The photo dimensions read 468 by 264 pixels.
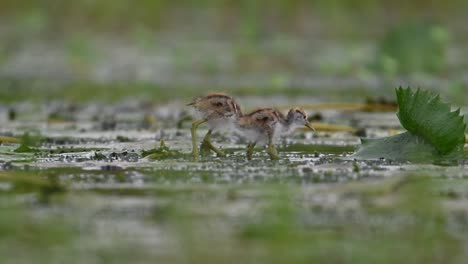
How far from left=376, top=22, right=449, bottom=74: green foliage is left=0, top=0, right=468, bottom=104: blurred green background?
0.02m

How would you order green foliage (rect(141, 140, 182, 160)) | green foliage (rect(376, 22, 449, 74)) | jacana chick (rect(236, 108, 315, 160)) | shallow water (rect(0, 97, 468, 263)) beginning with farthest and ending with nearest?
green foliage (rect(376, 22, 449, 74))
jacana chick (rect(236, 108, 315, 160))
green foliage (rect(141, 140, 182, 160))
shallow water (rect(0, 97, 468, 263))

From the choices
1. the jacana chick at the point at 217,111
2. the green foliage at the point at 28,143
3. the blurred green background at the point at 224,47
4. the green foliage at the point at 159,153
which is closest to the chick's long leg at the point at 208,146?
the jacana chick at the point at 217,111

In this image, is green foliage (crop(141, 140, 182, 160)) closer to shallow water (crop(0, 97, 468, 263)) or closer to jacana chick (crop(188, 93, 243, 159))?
shallow water (crop(0, 97, 468, 263))

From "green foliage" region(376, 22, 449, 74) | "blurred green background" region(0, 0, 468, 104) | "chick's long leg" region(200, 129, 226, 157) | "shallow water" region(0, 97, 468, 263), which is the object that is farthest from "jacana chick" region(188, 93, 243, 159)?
"green foliage" region(376, 22, 449, 74)

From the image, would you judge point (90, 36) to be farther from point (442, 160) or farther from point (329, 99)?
point (442, 160)

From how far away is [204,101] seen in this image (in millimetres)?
6949

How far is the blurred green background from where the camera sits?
1396cm

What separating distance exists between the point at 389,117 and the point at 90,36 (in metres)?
10.3

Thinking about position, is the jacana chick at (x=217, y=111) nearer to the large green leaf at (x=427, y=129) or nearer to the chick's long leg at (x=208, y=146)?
the chick's long leg at (x=208, y=146)

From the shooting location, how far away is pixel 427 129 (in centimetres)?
643

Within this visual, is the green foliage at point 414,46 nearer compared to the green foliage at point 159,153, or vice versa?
the green foliage at point 159,153

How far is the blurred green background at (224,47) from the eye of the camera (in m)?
14.0

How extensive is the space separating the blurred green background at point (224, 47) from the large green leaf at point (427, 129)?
22.0 feet

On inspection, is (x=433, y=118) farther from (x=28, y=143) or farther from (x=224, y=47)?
(x=224, y=47)
